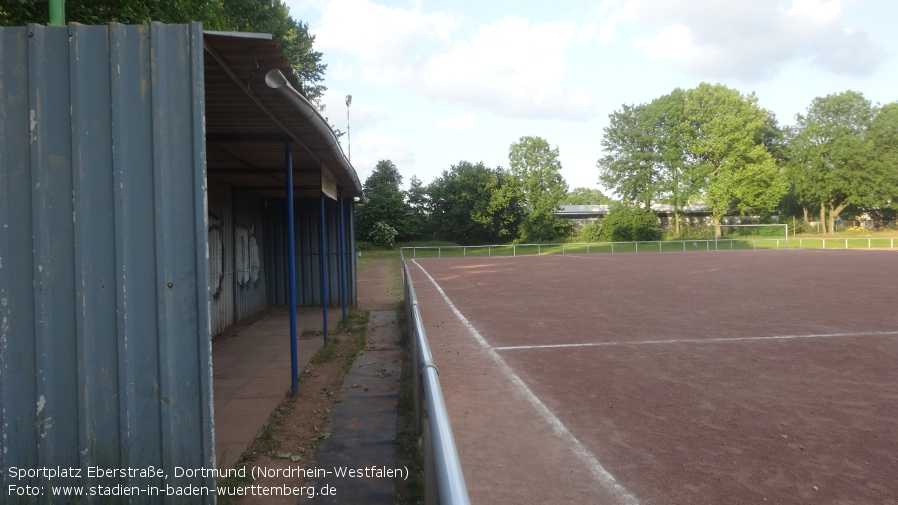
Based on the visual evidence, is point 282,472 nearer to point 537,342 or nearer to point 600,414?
point 600,414

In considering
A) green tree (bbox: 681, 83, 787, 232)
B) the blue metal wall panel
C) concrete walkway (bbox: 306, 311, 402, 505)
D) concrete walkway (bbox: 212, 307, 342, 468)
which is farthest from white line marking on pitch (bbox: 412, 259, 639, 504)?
green tree (bbox: 681, 83, 787, 232)

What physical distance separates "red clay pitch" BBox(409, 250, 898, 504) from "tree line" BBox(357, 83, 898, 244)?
151ft

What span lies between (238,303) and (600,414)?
27.3 feet

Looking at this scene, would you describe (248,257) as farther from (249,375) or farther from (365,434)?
(365,434)

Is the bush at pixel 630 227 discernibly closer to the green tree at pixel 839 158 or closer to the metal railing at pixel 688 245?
the metal railing at pixel 688 245

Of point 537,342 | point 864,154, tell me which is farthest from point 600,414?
point 864,154

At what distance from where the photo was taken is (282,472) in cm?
471

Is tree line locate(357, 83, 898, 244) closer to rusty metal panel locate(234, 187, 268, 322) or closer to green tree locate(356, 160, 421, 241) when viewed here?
green tree locate(356, 160, 421, 241)

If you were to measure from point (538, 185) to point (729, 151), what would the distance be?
18885mm

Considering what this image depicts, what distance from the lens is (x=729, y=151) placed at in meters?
61.9

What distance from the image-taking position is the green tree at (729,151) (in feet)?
199

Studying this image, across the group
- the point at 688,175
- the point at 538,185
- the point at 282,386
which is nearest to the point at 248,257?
the point at 282,386

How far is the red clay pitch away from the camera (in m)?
4.42

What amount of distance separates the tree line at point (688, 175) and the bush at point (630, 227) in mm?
346
